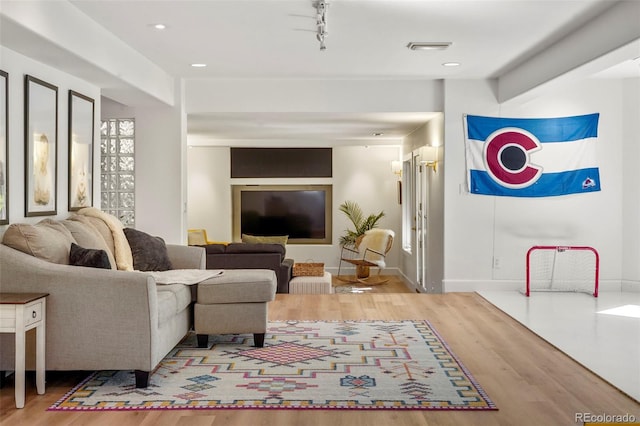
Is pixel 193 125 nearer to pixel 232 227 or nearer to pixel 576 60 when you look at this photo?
pixel 232 227

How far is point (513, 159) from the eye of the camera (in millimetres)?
7773

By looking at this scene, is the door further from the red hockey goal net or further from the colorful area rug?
the colorful area rug

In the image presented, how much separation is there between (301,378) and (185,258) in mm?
2031

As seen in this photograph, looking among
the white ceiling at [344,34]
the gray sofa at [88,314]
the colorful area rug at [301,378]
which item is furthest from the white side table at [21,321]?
the white ceiling at [344,34]

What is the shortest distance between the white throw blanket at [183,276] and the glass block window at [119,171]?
8.56ft

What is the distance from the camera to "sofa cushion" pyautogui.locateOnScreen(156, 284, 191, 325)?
13.3ft

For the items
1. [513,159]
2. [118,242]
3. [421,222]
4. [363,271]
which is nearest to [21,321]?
[118,242]

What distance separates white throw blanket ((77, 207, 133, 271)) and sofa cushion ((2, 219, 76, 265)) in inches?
33.1

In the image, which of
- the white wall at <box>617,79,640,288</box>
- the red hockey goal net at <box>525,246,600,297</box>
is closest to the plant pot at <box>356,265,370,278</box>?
the red hockey goal net at <box>525,246,600,297</box>

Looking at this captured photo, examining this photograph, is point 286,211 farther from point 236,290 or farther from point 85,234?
point 85,234

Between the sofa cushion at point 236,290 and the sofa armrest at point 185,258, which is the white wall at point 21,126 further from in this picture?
the sofa cushion at point 236,290

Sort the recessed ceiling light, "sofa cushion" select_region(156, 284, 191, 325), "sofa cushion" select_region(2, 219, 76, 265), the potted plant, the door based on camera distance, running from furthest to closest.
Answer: the potted plant
the door
the recessed ceiling light
"sofa cushion" select_region(156, 284, 191, 325)
"sofa cushion" select_region(2, 219, 76, 265)

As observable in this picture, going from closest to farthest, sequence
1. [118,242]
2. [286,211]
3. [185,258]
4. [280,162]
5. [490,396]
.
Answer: [490,396], [118,242], [185,258], [280,162], [286,211]

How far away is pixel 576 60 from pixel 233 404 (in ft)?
13.0
